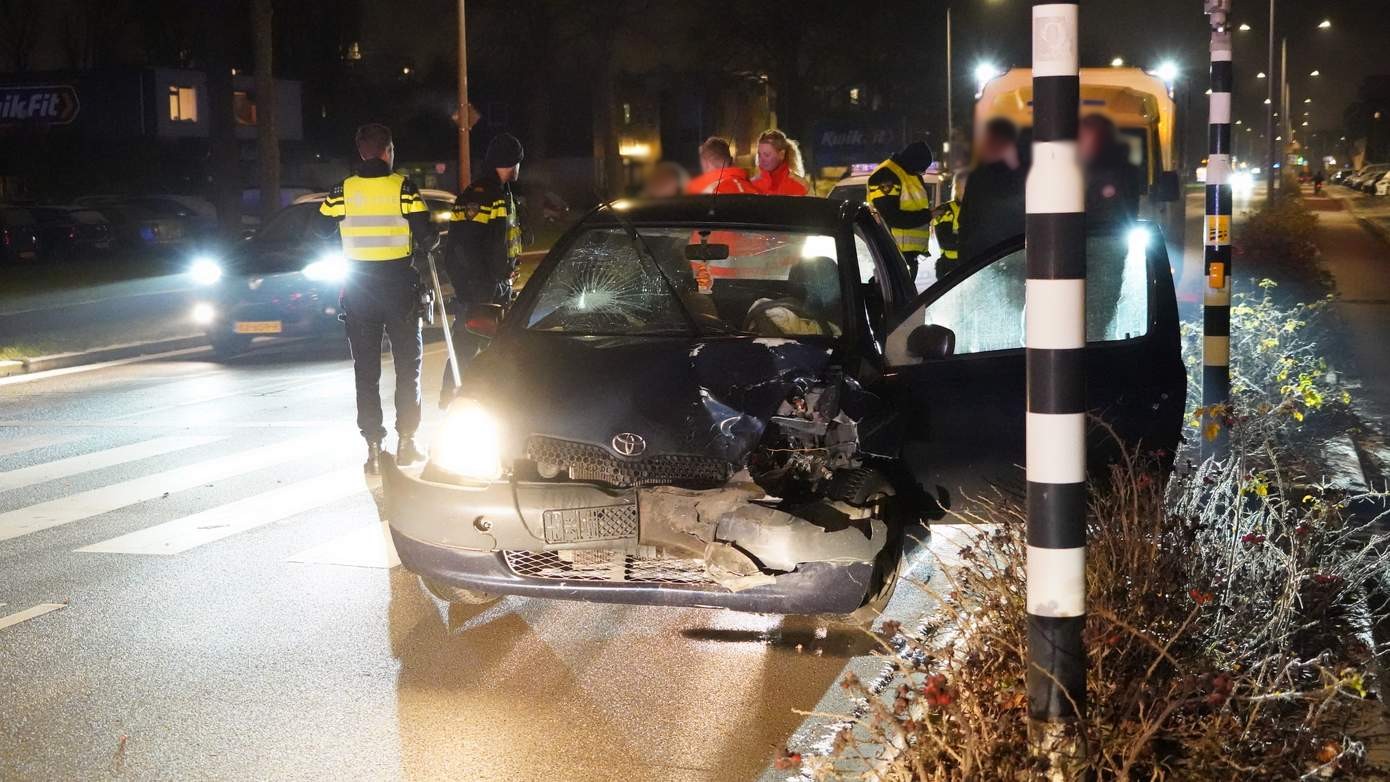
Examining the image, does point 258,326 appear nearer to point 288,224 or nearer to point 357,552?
point 288,224

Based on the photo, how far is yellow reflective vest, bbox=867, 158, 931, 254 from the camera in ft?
36.7

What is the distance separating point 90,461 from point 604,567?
5618 mm

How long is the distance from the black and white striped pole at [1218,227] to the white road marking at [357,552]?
4.61 m

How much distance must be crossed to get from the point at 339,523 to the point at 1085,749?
17.0ft

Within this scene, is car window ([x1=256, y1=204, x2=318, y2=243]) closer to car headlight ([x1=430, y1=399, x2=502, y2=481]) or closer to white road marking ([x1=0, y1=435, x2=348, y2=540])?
white road marking ([x1=0, y1=435, x2=348, y2=540])

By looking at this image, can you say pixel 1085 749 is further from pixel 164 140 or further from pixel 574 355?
pixel 164 140

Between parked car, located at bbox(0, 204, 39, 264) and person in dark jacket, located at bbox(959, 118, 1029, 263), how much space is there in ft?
91.8

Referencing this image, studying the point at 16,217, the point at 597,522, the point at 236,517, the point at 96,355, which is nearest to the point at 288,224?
the point at 96,355

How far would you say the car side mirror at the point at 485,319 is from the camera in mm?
6926

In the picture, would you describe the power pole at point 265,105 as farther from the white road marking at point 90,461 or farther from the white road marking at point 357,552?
the white road marking at point 357,552

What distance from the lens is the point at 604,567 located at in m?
5.60

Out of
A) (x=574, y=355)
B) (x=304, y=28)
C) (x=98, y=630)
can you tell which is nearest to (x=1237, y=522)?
(x=574, y=355)

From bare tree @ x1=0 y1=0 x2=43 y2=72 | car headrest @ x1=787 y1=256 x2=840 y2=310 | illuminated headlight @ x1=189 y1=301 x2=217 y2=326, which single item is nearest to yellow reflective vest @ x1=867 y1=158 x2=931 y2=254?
car headrest @ x1=787 y1=256 x2=840 y2=310

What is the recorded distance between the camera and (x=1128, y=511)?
16.8ft
